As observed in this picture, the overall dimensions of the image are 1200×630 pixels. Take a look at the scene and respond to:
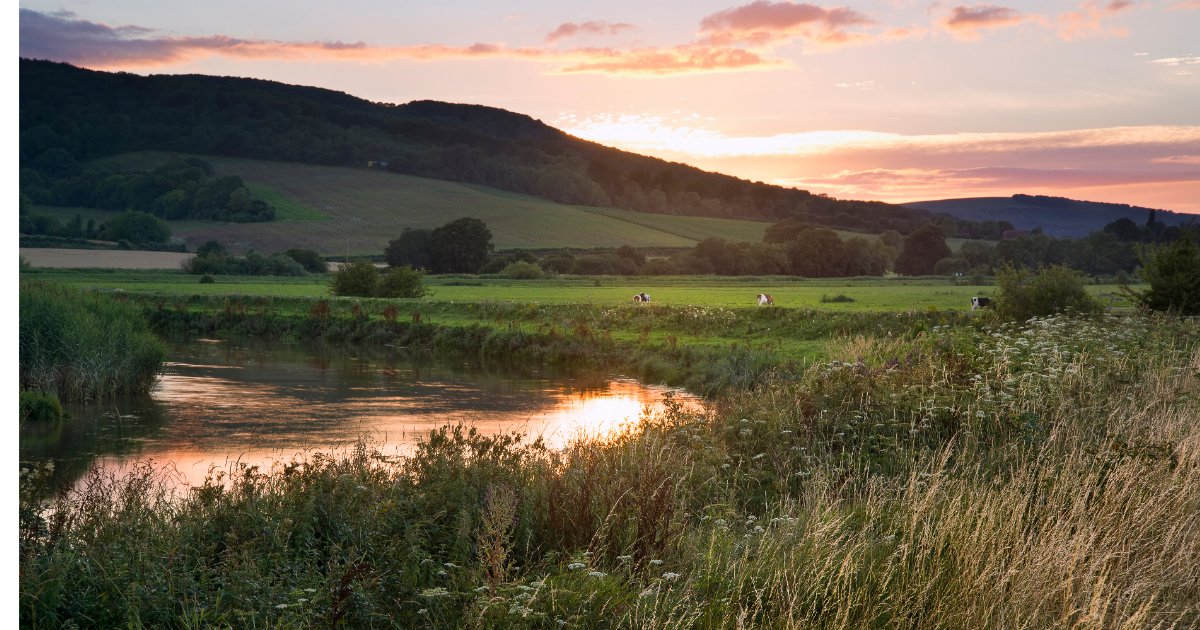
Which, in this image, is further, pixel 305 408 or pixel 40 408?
pixel 305 408

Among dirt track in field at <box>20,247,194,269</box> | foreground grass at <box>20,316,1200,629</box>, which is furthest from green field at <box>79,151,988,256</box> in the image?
foreground grass at <box>20,316,1200,629</box>

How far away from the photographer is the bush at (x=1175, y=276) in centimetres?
2127

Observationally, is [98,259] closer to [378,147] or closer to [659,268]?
[659,268]

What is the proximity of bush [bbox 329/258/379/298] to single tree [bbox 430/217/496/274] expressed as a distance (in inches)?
1472

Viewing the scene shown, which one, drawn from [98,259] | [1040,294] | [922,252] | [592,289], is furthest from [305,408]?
[922,252]

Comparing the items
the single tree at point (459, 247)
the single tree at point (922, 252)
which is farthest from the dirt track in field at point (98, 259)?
the single tree at point (922, 252)

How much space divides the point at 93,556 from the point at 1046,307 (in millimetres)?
25429

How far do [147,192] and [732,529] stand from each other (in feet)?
390

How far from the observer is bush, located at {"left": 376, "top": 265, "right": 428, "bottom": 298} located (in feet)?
149

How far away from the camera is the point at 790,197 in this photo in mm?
155000

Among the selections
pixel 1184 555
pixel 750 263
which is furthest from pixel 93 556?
pixel 750 263

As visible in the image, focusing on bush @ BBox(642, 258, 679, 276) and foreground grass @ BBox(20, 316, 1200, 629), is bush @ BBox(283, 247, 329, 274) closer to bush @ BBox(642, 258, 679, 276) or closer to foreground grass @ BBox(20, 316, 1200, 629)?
bush @ BBox(642, 258, 679, 276)

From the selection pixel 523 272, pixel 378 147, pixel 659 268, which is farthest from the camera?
pixel 378 147

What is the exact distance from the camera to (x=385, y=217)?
110125 millimetres
